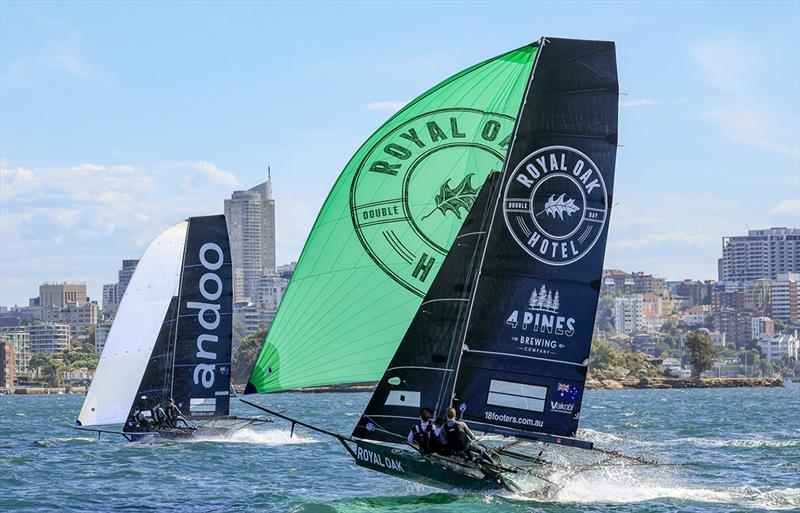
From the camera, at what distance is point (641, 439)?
119 ft

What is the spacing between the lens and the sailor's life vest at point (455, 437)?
17.5 meters

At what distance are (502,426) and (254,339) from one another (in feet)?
431

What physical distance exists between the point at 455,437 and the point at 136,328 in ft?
52.6

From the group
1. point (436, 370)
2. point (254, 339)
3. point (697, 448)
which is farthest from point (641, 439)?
point (254, 339)

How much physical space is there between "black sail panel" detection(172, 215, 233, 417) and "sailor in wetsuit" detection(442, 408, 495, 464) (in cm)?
1555

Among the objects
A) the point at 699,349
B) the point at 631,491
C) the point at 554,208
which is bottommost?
the point at 631,491

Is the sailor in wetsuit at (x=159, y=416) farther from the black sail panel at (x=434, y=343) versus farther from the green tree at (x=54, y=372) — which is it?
the green tree at (x=54, y=372)

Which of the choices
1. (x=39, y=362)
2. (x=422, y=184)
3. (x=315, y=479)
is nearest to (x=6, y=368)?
(x=39, y=362)

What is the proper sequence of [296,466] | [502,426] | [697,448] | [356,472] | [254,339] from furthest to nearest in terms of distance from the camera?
[254,339] < [697,448] < [296,466] < [356,472] < [502,426]

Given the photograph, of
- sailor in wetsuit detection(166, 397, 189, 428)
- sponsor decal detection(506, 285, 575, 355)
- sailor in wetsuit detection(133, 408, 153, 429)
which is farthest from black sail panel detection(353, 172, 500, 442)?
sailor in wetsuit detection(133, 408, 153, 429)

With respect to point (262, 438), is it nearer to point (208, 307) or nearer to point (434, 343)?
point (208, 307)


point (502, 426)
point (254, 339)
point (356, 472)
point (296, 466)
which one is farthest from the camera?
point (254, 339)

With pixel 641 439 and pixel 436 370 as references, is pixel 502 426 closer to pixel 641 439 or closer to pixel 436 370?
pixel 436 370

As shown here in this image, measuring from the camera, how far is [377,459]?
17797 millimetres
